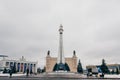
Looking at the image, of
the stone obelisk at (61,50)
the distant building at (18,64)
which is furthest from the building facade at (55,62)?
the distant building at (18,64)

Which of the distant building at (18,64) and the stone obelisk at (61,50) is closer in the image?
the stone obelisk at (61,50)

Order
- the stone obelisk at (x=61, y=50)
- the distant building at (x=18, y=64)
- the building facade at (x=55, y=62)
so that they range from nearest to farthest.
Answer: the stone obelisk at (x=61, y=50)
the building facade at (x=55, y=62)
the distant building at (x=18, y=64)

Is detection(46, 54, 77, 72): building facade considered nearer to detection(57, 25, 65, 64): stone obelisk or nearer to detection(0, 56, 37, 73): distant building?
detection(57, 25, 65, 64): stone obelisk

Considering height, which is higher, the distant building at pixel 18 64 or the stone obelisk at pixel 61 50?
the stone obelisk at pixel 61 50

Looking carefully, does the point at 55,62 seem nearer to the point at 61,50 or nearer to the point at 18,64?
the point at 61,50

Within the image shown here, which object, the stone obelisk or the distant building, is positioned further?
the distant building

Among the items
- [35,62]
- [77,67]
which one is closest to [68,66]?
[77,67]

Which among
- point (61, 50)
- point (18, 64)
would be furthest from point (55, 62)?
point (18, 64)

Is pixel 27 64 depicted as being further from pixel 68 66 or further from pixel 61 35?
pixel 61 35

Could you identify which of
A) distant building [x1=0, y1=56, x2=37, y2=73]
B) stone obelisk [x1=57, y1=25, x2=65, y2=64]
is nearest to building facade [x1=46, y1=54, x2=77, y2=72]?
stone obelisk [x1=57, y1=25, x2=65, y2=64]

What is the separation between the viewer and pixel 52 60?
112500 mm

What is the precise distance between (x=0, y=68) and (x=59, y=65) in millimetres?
41688

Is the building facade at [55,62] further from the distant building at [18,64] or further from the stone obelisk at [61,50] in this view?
the distant building at [18,64]

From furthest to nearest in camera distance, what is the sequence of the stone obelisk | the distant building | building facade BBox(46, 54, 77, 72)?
the distant building
building facade BBox(46, 54, 77, 72)
the stone obelisk
